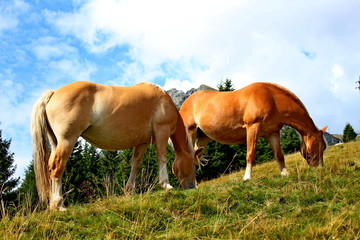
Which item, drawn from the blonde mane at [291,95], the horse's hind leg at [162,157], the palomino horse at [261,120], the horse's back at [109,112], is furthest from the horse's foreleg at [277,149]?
the horse's hind leg at [162,157]

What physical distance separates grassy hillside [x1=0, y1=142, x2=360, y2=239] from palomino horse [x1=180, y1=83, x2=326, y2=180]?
283 cm

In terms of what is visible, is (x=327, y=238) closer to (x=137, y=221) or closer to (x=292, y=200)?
(x=292, y=200)

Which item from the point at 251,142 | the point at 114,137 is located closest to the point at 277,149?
the point at 251,142

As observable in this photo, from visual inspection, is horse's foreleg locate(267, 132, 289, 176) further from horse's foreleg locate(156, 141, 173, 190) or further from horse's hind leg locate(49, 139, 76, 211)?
horse's hind leg locate(49, 139, 76, 211)

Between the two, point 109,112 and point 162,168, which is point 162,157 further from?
point 109,112

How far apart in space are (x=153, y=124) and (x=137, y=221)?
3.10 metres

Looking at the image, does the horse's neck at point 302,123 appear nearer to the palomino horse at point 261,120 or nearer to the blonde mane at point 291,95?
the palomino horse at point 261,120

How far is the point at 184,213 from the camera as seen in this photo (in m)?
4.90

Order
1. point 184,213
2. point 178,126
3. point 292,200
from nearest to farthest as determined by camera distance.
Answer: point 184,213
point 292,200
point 178,126

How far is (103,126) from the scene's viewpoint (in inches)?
256

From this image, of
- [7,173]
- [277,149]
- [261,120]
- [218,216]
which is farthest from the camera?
[7,173]

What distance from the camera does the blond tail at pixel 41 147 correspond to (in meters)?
5.83

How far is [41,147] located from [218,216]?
3527 mm

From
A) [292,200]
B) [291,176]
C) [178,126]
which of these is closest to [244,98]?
[178,126]
